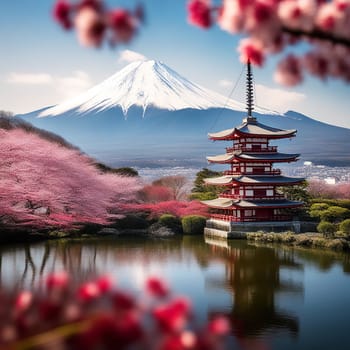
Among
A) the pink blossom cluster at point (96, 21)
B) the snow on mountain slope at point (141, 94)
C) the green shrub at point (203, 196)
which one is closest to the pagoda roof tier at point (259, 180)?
the green shrub at point (203, 196)

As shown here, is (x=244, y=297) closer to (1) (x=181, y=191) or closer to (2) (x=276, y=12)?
(2) (x=276, y=12)

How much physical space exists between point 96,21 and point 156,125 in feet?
286

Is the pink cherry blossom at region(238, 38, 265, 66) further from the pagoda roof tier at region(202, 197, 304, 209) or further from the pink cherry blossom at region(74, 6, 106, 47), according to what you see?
the pagoda roof tier at region(202, 197, 304, 209)

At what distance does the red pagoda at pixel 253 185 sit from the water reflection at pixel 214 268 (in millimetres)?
1705

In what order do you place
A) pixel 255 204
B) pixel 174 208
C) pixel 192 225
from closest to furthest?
pixel 255 204 → pixel 192 225 → pixel 174 208

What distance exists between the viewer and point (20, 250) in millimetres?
11445

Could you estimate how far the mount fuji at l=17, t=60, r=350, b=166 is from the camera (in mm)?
78750

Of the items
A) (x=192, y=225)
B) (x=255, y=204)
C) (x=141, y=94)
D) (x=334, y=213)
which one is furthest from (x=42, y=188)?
(x=141, y=94)

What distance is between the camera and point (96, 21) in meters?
1.20

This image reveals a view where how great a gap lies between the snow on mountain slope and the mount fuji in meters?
0.15

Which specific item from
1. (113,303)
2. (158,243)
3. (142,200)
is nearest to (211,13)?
(113,303)

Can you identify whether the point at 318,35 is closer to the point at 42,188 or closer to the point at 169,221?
the point at 42,188

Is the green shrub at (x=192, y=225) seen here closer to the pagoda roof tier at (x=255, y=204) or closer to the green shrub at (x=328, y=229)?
the pagoda roof tier at (x=255, y=204)

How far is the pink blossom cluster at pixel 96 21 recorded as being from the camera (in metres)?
1.21
